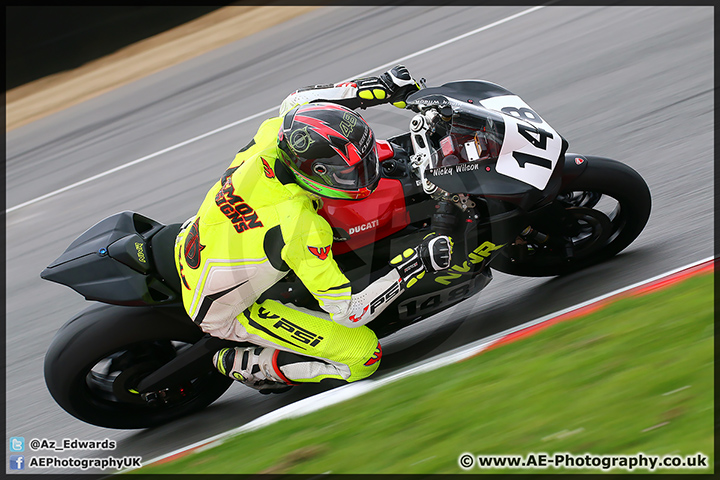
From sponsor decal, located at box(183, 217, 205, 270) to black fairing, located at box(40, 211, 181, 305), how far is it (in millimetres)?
243

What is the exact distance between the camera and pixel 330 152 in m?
3.51

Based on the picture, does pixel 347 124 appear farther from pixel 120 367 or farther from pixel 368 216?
pixel 120 367

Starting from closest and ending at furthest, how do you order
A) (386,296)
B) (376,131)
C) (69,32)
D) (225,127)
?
(386,296), (376,131), (225,127), (69,32)

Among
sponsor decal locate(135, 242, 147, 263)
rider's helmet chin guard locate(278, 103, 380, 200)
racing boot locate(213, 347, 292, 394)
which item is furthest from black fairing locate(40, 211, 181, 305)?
rider's helmet chin guard locate(278, 103, 380, 200)

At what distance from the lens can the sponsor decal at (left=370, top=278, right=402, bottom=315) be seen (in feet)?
12.2

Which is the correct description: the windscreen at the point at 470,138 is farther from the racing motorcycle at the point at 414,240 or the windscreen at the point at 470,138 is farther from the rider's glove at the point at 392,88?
the rider's glove at the point at 392,88

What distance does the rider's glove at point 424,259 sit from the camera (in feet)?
11.8

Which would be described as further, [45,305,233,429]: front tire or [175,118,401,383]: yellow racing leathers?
[45,305,233,429]: front tire

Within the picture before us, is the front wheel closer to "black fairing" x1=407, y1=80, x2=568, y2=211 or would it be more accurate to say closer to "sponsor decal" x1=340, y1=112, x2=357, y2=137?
"black fairing" x1=407, y1=80, x2=568, y2=211

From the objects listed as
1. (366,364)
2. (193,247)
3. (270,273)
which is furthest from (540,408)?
(193,247)

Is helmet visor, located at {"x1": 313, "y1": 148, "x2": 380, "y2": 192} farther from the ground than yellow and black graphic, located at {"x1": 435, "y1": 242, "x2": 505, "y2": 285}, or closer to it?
farther from the ground

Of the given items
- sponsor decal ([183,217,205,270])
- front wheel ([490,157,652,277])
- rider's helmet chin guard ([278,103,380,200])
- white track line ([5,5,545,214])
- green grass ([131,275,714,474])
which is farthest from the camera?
white track line ([5,5,545,214])

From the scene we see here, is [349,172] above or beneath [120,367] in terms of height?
above

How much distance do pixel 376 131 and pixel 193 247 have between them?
3544 millimetres
